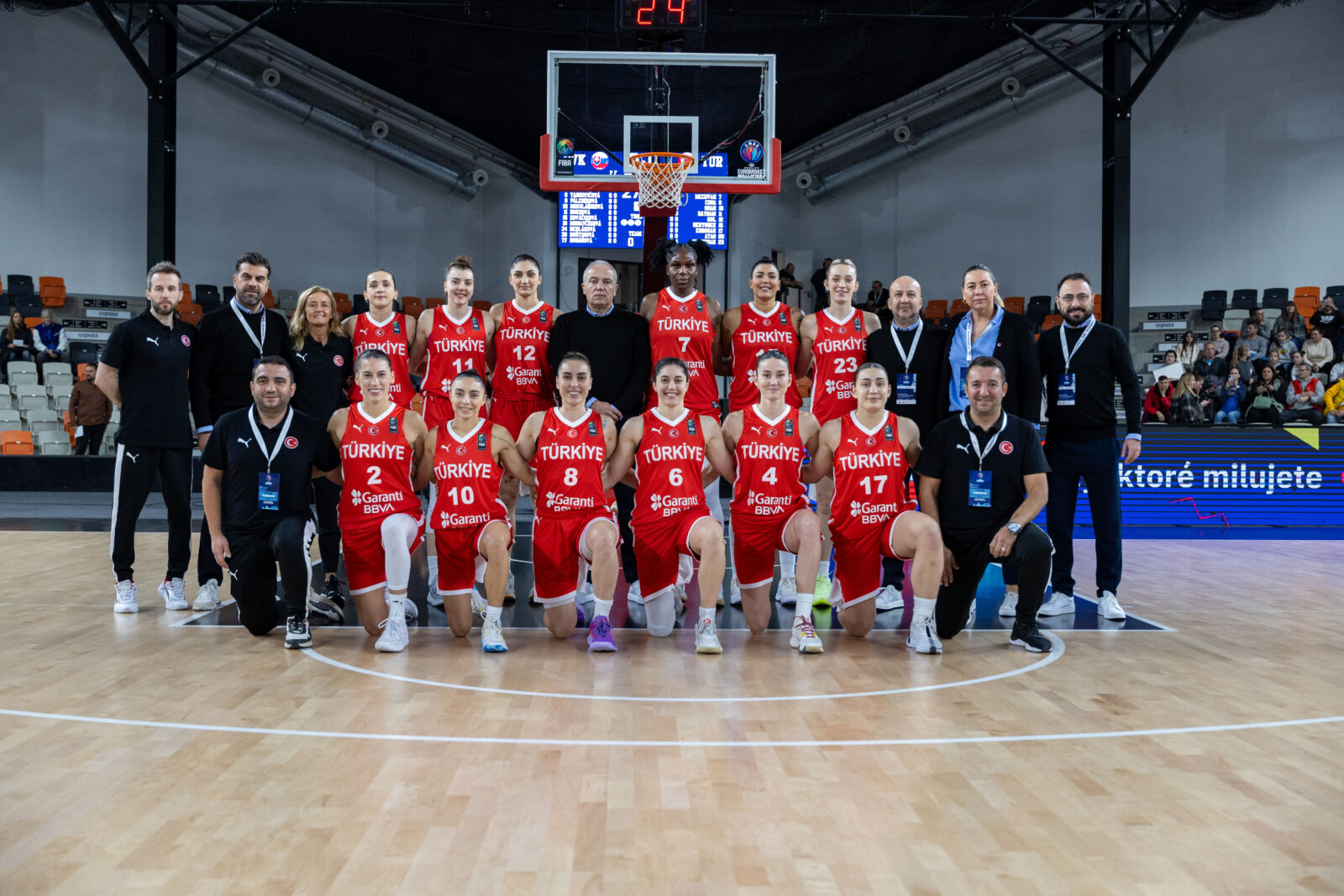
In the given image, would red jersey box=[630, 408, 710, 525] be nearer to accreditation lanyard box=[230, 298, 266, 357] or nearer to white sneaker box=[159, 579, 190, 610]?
accreditation lanyard box=[230, 298, 266, 357]

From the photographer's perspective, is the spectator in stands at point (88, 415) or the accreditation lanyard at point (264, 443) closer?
the accreditation lanyard at point (264, 443)

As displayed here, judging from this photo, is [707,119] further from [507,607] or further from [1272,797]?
[1272,797]

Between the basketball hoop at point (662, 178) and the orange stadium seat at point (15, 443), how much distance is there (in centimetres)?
833

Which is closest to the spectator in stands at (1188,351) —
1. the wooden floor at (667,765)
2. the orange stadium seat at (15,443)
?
the wooden floor at (667,765)

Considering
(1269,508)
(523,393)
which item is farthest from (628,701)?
(1269,508)

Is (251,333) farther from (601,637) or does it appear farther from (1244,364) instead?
(1244,364)

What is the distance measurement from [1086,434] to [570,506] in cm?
262

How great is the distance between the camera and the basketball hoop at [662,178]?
26.7 feet

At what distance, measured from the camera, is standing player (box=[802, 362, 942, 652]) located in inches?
178

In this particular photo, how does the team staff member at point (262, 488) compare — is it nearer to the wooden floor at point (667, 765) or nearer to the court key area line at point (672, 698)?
the wooden floor at point (667, 765)

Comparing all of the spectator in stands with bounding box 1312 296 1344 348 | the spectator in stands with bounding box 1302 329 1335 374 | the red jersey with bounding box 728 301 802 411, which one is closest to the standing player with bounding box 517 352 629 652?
the red jersey with bounding box 728 301 802 411

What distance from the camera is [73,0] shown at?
33.3 feet

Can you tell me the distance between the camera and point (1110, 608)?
198 inches

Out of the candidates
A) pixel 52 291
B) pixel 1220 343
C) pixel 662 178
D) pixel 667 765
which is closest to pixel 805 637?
pixel 667 765
